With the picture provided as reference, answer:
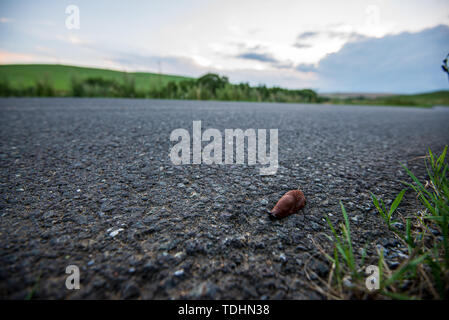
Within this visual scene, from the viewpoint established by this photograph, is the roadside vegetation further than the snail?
Yes

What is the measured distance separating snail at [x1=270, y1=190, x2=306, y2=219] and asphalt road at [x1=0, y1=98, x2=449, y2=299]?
0.04 meters

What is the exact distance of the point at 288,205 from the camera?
3.75 feet

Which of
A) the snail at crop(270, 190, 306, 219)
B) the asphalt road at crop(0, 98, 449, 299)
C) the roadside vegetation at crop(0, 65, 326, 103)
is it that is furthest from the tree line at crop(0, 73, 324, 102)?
the snail at crop(270, 190, 306, 219)

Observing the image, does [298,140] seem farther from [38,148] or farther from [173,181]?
[38,148]

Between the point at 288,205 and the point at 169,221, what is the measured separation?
605 mm

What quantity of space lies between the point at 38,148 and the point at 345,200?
261cm

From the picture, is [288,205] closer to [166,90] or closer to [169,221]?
[169,221]

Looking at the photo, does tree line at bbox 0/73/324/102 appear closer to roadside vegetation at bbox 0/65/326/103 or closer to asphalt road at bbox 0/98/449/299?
roadside vegetation at bbox 0/65/326/103

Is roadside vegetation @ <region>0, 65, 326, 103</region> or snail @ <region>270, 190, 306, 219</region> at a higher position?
roadside vegetation @ <region>0, 65, 326, 103</region>

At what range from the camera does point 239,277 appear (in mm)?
757

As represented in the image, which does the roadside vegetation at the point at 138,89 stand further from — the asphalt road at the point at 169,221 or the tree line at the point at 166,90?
the asphalt road at the point at 169,221

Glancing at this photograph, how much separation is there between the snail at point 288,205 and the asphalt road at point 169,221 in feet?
0.12

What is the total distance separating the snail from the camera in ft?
3.63
